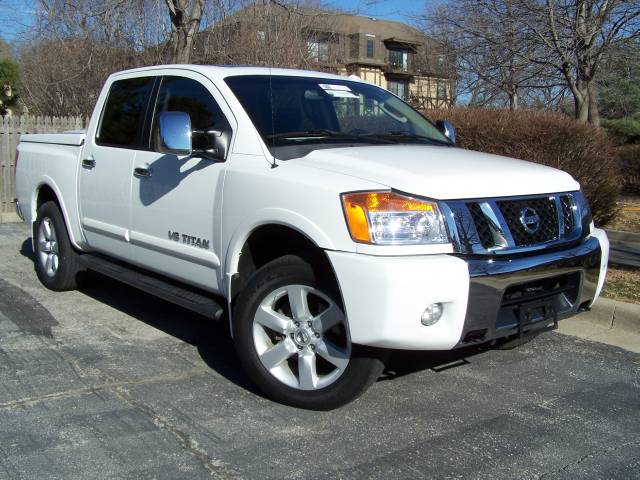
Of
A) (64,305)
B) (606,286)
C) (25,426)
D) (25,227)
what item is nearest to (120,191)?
(64,305)

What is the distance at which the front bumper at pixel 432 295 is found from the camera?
3379mm

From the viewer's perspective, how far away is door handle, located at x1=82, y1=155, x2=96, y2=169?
5.72m

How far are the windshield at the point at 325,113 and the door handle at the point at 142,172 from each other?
0.88 metres

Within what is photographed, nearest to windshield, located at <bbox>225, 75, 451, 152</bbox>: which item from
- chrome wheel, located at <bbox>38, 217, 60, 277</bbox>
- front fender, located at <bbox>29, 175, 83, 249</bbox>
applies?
front fender, located at <bbox>29, 175, 83, 249</bbox>

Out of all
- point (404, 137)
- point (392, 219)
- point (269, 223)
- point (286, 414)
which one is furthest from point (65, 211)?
point (392, 219)

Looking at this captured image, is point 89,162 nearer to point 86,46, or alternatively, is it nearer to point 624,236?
point 624,236

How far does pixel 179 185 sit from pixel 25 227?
6979 mm

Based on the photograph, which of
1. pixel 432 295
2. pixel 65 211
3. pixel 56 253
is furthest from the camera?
pixel 56 253

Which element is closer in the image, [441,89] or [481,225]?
[481,225]

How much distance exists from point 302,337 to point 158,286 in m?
1.52

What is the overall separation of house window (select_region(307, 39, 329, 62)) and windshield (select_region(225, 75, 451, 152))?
9885 mm

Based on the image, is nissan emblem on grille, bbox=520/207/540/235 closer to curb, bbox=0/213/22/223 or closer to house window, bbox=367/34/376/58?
curb, bbox=0/213/22/223

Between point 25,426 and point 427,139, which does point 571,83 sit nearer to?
point 427,139

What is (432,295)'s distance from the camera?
134 inches
